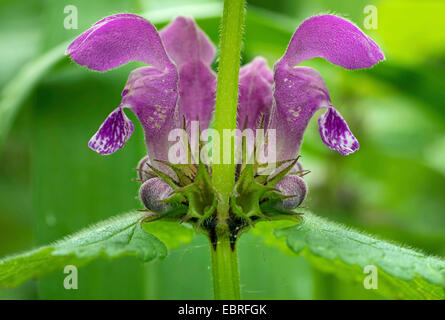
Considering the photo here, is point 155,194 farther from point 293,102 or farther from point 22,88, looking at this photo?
point 22,88

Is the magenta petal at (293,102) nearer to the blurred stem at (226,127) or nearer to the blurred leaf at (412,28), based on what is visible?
the blurred stem at (226,127)

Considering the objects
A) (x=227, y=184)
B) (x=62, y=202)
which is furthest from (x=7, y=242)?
(x=227, y=184)

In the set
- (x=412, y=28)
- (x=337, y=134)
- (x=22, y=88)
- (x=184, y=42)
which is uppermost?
(x=412, y=28)

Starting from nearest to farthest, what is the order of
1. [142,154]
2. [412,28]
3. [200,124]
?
[200,124], [142,154], [412,28]

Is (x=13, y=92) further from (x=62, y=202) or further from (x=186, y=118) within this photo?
(x=186, y=118)

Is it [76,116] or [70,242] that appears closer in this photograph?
[70,242]

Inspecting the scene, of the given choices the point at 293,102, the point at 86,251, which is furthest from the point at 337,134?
the point at 86,251
